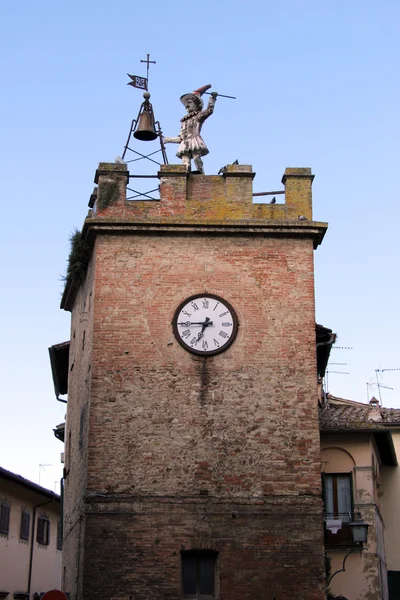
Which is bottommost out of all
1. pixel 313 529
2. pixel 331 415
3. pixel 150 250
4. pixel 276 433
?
pixel 313 529

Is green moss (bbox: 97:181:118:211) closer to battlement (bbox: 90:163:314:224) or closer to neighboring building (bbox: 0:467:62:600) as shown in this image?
battlement (bbox: 90:163:314:224)

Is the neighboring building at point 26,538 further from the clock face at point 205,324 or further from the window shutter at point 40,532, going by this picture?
the clock face at point 205,324

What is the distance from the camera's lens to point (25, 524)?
1218 inches

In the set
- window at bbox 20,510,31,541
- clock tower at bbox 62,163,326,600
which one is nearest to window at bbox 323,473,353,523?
clock tower at bbox 62,163,326,600

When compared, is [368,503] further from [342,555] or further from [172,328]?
[172,328]

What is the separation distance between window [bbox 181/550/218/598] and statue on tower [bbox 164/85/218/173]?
7867 millimetres

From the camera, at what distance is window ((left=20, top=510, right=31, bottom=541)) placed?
3064 cm

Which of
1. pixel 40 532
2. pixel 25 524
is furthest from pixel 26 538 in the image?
pixel 40 532

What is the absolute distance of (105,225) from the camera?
1923 centimetres

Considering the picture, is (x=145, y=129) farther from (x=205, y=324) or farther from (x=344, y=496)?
(x=344, y=496)

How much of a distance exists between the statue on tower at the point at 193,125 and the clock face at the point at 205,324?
3.34m

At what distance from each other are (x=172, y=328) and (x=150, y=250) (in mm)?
1612

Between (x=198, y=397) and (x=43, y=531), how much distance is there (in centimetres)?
1640

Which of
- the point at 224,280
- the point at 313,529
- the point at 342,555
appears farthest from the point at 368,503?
the point at 224,280
